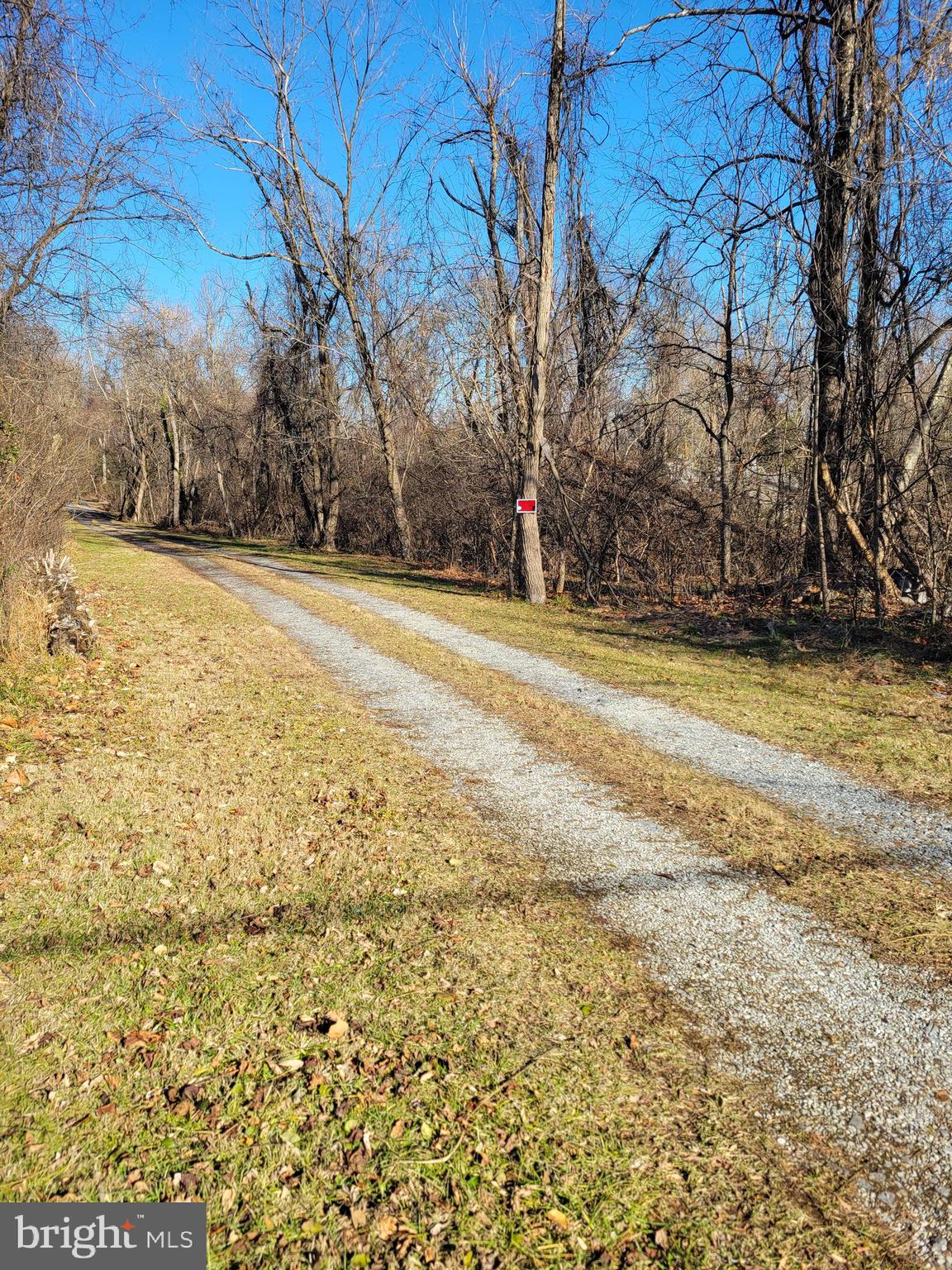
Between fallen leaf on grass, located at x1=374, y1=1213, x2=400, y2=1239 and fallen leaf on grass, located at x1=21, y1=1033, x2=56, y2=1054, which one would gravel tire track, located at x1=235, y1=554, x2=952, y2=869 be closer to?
fallen leaf on grass, located at x1=374, y1=1213, x2=400, y2=1239

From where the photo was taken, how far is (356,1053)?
2717 mm

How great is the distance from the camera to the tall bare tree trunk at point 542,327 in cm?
1341

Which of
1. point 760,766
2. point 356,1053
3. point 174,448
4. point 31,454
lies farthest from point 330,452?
point 356,1053

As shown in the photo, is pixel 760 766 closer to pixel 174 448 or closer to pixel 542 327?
pixel 542 327

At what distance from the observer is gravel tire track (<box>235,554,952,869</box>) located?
4.49 m

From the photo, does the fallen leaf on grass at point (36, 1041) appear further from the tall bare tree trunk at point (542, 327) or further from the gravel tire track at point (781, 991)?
the tall bare tree trunk at point (542, 327)

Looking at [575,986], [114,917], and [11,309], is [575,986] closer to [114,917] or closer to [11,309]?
[114,917]

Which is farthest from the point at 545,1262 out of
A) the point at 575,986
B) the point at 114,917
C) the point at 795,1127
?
the point at 114,917

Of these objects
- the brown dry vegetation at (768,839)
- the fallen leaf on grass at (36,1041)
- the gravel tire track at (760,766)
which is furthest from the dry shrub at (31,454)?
the fallen leaf on grass at (36,1041)

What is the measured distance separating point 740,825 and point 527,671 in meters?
4.38

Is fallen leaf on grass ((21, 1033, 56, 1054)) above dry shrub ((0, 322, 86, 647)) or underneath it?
underneath

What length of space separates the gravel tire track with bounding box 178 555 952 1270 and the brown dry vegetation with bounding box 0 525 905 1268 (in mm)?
136

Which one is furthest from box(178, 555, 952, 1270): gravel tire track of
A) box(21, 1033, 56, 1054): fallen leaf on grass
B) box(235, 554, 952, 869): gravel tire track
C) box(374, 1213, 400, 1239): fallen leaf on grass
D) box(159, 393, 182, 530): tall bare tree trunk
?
box(159, 393, 182, 530): tall bare tree trunk

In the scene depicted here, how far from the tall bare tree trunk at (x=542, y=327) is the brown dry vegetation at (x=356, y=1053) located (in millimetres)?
10113
